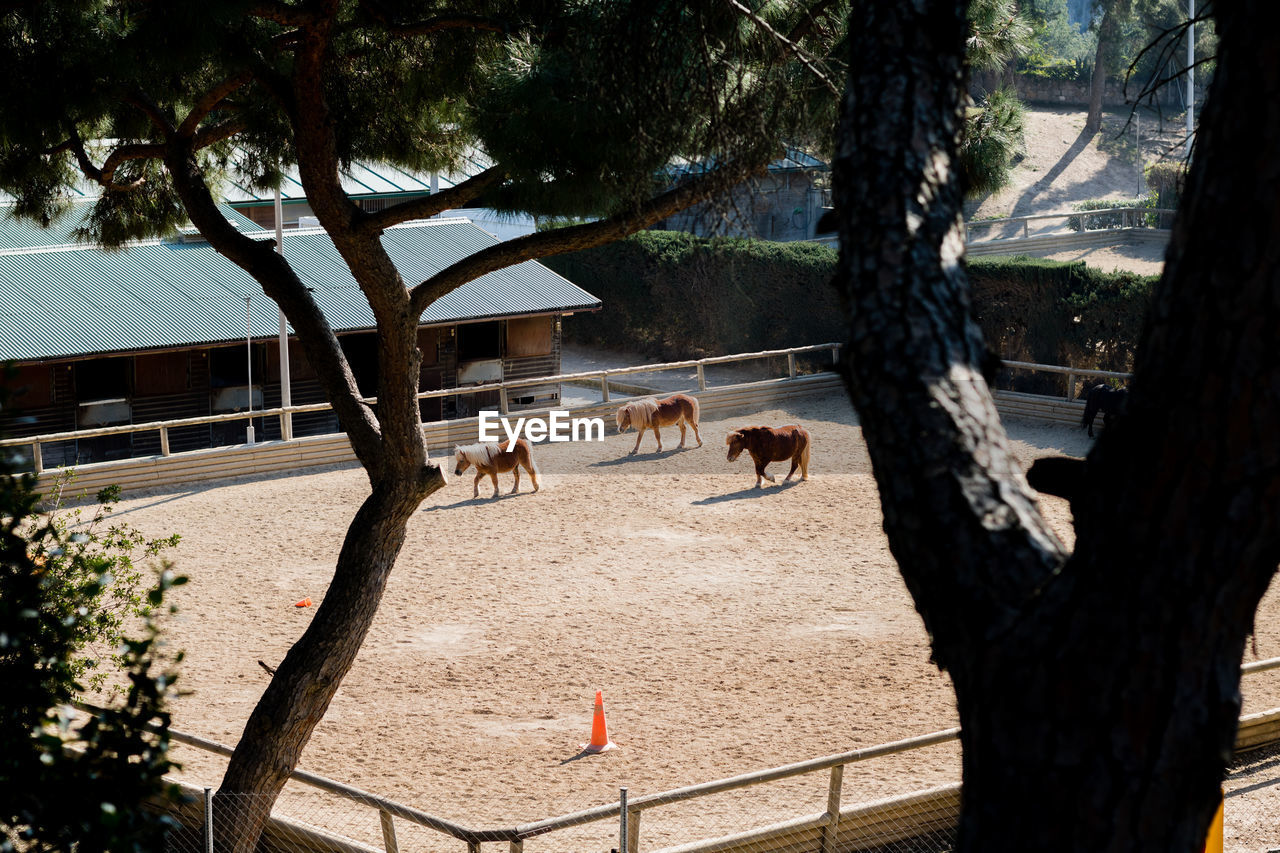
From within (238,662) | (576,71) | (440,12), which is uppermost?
(440,12)

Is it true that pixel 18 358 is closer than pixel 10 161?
No

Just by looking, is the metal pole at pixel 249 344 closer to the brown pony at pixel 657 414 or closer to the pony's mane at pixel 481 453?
the pony's mane at pixel 481 453

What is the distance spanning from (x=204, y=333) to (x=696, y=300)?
11340 millimetres

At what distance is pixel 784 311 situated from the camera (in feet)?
90.6


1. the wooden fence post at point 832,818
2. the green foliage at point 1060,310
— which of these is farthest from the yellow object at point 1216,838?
the green foliage at point 1060,310

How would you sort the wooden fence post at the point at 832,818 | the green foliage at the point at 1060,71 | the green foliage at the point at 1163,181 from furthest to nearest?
1. the green foliage at the point at 1060,71
2. the green foliage at the point at 1163,181
3. the wooden fence post at the point at 832,818

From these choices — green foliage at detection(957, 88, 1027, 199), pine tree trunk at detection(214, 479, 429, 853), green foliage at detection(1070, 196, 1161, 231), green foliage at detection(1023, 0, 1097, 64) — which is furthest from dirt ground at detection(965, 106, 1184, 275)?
pine tree trunk at detection(214, 479, 429, 853)

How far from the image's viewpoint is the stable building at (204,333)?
1945 cm

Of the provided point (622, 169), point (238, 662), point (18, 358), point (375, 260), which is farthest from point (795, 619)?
point (18, 358)

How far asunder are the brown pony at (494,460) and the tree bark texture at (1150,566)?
597 inches

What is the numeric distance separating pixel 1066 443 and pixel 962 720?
18.3 meters

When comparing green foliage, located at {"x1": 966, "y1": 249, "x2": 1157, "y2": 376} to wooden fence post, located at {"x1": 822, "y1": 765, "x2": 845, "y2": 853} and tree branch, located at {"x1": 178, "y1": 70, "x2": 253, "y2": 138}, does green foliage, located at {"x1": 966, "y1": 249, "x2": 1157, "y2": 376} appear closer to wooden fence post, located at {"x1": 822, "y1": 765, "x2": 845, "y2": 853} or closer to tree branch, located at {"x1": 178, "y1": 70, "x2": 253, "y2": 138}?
wooden fence post, located at {"x1": 822, "y1": 765, "x2": 845, "y2": 853}

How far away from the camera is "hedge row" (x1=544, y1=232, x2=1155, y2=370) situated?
22641 millimetres

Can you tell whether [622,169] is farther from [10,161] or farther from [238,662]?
[238,662]
